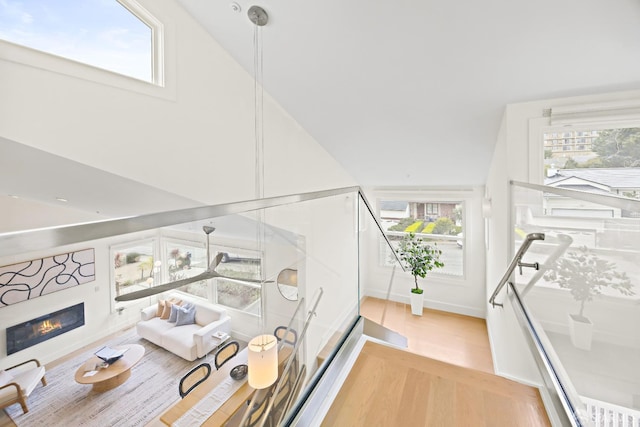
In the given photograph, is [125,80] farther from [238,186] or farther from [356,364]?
[356,364]

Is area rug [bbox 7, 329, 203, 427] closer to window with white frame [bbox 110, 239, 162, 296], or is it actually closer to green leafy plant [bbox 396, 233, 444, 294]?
window with white frame [bbox 110, 239, 162, 296]

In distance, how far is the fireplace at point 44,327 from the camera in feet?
2.02

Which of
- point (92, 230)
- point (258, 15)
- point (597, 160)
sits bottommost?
point (92, 230)

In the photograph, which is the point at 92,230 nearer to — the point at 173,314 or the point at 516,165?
the point at 173,314

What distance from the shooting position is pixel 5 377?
1.88 feet

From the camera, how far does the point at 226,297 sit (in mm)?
1167

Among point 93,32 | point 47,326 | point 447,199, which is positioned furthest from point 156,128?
point 447,199

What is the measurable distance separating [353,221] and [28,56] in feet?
8.19

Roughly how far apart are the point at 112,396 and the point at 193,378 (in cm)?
21

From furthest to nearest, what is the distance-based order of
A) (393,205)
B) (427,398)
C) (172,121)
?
(393,205) < (172,121) < (427,398)

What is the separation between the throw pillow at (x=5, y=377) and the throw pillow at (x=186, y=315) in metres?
0.35

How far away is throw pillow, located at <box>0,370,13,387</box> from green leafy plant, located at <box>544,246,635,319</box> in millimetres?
1642

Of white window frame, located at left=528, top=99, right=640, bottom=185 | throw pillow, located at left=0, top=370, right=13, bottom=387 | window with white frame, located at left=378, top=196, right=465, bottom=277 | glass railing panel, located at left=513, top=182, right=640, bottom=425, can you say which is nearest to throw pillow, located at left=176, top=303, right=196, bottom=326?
throw pillow, located at left=0, top=370, right=13, bottom=387

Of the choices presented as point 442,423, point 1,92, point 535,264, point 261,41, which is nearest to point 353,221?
point 535,264
